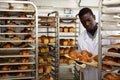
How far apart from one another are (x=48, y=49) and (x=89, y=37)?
202cm

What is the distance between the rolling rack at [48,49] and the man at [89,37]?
175 cm

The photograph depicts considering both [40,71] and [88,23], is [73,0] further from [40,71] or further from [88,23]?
[88,23]

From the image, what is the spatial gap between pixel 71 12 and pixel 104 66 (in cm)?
402

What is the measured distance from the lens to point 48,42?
4.84 meters

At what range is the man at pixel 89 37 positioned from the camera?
9.11 feet

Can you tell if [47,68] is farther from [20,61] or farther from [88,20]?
[88,20]

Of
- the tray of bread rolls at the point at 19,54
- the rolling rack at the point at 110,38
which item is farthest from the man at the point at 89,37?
the tray of bread rolls at the point at 19,54

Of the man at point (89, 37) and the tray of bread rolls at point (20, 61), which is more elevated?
the man at point (89, 37)

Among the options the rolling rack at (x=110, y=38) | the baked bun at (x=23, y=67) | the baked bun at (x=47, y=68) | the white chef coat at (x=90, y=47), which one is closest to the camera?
the rolling rack at (x=110, y=38)

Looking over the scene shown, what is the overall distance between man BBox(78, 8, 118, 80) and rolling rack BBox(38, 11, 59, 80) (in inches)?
69.1

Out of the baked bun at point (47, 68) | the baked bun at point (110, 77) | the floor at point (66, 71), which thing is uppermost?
the baked bun at point (110, 77)

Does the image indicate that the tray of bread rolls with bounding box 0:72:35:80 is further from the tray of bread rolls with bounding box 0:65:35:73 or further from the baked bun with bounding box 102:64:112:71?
the baked bun with bounding box 102:64:112:71

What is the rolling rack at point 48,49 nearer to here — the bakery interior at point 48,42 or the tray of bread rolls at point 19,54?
the bakery interior at point 48,42

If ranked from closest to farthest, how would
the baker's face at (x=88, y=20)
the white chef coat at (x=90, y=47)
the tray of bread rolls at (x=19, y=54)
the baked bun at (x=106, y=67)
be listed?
the baked bun at (x=106, y=67) < the baker's face at (x=88, y=20) < the white chef coat at (x=90, y=47) < the tray of bread rolls at (x=19, y=54)
